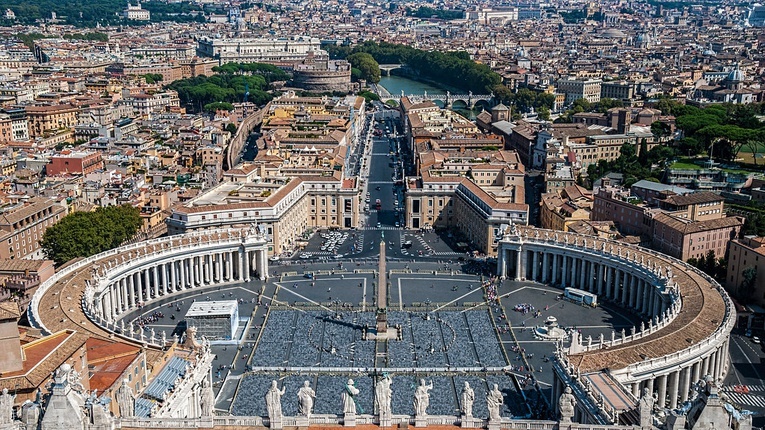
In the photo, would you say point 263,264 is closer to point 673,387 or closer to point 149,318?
point 149,318

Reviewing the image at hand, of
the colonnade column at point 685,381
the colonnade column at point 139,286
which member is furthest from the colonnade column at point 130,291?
the colonnade column at point 685,381

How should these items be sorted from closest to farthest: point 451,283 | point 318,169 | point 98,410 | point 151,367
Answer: point 98,410 → point 151,367 → point 451,283 → point 318,169

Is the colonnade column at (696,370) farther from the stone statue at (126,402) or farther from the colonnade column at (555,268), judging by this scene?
the stone statue at (126,402)

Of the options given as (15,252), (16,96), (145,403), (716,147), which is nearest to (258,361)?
(145,403)

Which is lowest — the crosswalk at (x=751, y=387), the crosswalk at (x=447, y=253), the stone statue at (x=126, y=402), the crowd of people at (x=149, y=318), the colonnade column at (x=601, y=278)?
the crosswalk at (x=751, y=387)

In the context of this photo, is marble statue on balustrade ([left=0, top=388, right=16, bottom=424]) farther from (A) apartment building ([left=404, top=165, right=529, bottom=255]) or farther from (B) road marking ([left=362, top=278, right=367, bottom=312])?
(A) apartment building ([left=404, top=165, right=529, bottom=255])

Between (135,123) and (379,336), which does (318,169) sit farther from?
(135,123)
